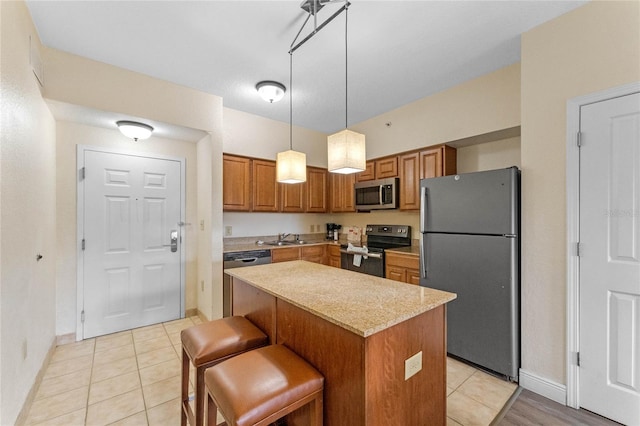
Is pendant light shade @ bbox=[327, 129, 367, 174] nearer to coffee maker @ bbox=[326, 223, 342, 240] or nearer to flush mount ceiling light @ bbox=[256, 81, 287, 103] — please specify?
flush mount ceiling light @ bbox=[256, 81, 287, 103]

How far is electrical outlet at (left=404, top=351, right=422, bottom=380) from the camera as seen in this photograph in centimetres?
125

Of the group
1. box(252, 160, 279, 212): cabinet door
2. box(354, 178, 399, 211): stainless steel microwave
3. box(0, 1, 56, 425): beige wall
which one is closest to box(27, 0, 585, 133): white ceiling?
box(0, 1, 56, 425): beige wall

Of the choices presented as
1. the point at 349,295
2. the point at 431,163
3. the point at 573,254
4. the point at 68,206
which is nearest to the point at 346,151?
the point at 349,295

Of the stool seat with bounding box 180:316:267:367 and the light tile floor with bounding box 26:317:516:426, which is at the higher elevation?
the stool seat with bounding box 180:316:267:367

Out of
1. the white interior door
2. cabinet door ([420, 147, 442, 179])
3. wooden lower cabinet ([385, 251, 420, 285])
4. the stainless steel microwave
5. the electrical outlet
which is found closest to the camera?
the electrical outlet

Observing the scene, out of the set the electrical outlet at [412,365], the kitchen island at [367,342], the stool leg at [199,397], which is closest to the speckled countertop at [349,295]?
the kitchen island at [367,342]

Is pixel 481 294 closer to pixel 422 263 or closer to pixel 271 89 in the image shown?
pixel 422 263

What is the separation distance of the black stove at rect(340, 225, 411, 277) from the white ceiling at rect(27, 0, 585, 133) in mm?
1906

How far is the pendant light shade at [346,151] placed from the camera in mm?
1772

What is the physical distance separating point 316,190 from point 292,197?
505mm

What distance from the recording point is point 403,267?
3.14 m

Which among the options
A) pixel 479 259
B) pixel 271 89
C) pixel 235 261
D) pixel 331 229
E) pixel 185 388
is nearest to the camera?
pixel 185 388

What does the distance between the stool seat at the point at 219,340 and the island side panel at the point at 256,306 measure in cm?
6

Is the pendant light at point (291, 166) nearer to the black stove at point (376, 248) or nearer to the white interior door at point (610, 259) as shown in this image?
the black stove at point (376, 248)
